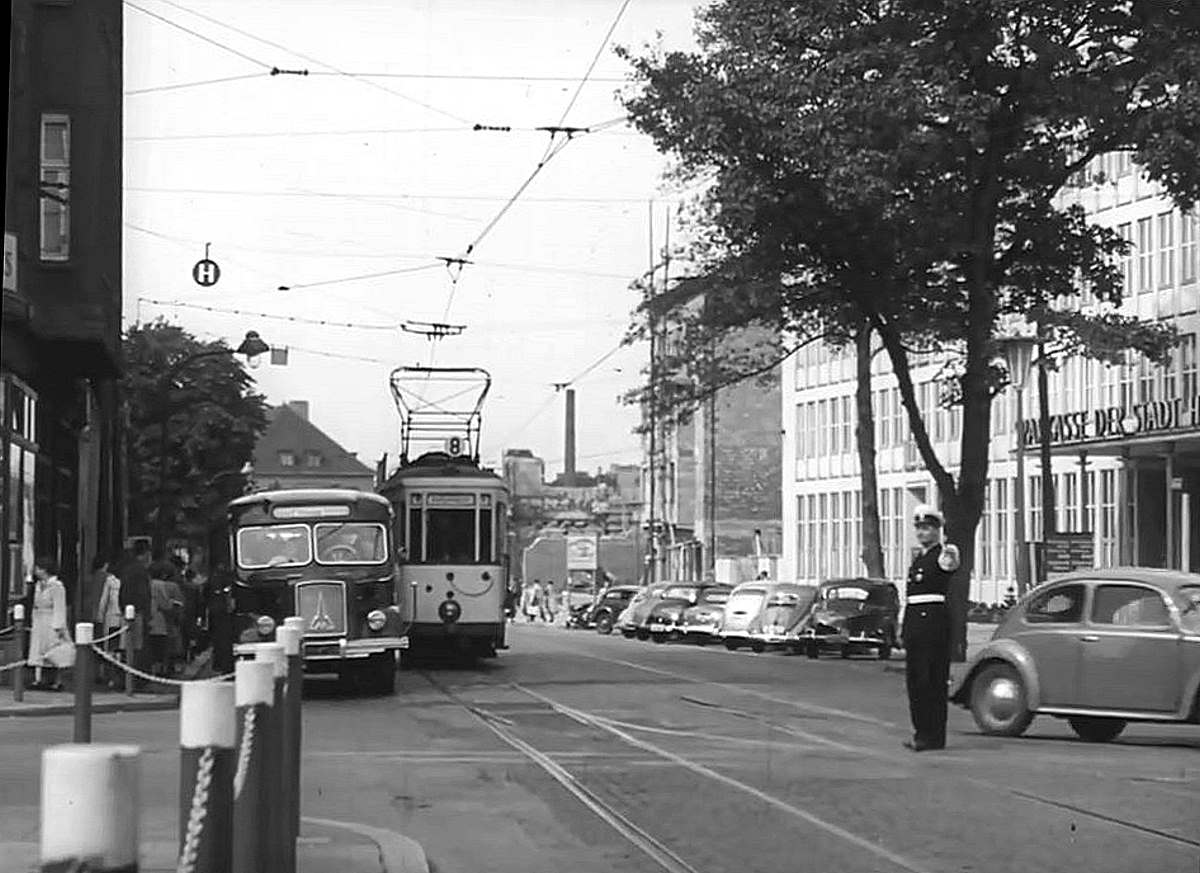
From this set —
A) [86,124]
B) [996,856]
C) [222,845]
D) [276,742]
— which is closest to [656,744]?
[996,856]

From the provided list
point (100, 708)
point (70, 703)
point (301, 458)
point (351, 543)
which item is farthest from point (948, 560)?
point (301, 458)

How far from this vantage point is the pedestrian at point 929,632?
1859 centimetres

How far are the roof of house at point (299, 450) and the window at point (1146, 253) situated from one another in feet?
68.1

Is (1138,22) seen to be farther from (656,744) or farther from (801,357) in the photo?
(801,357)

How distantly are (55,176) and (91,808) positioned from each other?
93.7 feet

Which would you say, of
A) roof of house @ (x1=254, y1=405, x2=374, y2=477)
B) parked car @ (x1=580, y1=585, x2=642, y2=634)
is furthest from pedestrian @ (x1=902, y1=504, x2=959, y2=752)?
parked car @ (x1=580, y1=585, x2=642, y2=634)

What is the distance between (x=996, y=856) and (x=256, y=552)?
59.0ft

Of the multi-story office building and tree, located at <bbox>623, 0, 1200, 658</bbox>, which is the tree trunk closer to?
the multi-story office building

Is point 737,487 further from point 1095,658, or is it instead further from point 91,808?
point 91,808

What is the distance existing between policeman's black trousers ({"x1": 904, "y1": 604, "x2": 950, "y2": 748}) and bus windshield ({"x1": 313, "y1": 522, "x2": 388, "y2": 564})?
1137 cm

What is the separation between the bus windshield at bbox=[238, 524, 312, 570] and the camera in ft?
94.3

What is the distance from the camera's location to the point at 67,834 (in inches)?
157

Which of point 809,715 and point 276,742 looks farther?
point 809,715

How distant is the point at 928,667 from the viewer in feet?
60.5
